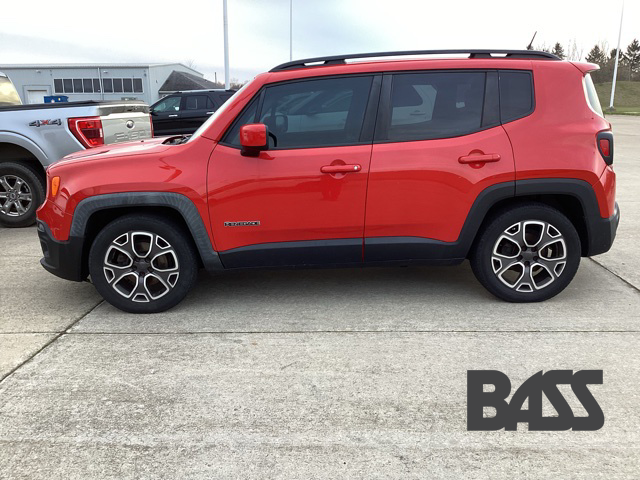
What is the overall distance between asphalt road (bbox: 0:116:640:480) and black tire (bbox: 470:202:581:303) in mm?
162

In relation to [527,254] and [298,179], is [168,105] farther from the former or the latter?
[527,254]

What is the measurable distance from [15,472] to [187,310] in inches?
79.1

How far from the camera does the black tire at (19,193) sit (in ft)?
23.9

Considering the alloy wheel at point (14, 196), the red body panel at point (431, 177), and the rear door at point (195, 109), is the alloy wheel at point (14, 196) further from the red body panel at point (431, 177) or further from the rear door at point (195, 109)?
the rear door at point (195, 109)

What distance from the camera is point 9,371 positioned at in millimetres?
3367

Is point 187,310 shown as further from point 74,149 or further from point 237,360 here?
point 74,149

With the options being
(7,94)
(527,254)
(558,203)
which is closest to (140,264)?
(527,254)

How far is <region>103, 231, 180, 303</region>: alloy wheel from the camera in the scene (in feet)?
13.7

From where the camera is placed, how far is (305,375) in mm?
3242

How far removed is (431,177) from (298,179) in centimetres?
95

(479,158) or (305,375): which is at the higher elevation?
(479,158)

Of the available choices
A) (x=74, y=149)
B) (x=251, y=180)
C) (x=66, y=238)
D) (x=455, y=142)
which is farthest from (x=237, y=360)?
(x=74, y=149)

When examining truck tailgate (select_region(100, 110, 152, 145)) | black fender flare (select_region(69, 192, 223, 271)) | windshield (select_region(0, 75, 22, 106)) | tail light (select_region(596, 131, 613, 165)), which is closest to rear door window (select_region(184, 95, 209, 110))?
windshield (select_region(0, 75, 22, 106))

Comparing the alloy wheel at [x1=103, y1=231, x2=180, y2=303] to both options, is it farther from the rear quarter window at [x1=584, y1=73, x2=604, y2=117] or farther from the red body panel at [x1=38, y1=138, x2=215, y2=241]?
the rear quarter window at [x1=584, y1=73, x2=604, y2=117]
